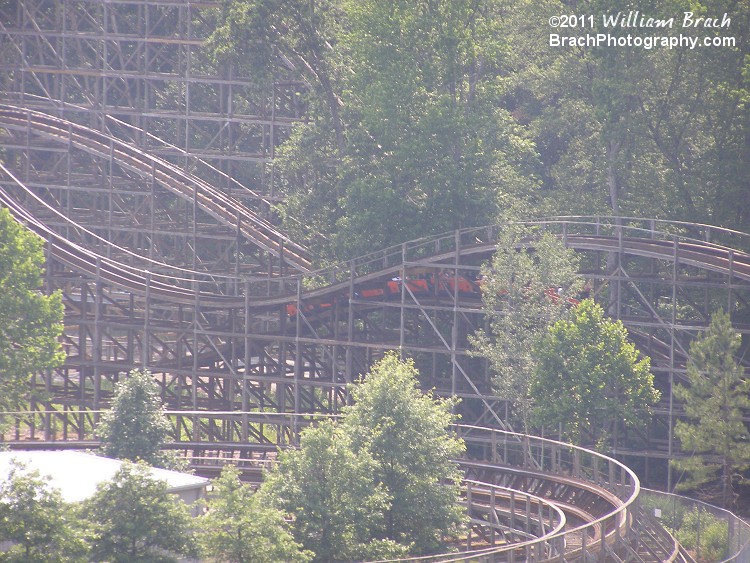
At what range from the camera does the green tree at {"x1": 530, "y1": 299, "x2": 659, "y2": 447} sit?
31.6 meters

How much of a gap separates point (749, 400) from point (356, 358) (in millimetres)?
12396

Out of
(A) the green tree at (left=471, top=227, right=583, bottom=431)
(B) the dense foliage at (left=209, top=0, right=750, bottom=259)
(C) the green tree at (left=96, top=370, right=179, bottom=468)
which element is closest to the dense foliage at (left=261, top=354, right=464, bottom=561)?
(C) the green tree at (left=96, top=370, right=179, bottom=468)

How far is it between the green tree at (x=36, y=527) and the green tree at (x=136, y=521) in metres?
0.57

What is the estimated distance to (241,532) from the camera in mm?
21359

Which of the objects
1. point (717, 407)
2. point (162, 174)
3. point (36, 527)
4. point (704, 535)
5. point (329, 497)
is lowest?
point (704, 535)

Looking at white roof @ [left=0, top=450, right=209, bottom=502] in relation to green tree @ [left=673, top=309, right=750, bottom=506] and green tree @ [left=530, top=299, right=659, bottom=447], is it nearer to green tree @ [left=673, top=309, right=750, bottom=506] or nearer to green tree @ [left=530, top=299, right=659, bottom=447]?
green tree @ [left=530, top=299, right=659, bottom=447]

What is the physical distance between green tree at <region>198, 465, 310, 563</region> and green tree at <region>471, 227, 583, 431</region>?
12574 millimetres

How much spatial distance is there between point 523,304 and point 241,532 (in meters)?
13.8

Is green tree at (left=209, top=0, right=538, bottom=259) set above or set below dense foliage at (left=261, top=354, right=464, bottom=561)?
above

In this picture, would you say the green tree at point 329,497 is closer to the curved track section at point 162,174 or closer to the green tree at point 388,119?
the green tree at point 388,119

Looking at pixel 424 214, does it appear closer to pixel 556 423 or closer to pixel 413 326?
pixel 413 326

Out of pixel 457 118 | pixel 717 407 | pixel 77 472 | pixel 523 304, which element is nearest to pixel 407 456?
pixel 77 472

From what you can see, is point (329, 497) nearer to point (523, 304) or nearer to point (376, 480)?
point (376, 480)

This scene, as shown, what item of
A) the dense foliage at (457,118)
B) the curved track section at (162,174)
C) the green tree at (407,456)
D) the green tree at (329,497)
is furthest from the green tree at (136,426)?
the curved track section at (162,174)
